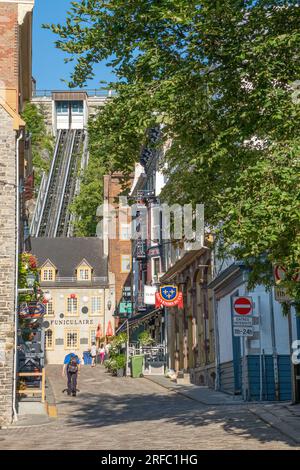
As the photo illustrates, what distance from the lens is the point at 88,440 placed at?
1606 centimetres

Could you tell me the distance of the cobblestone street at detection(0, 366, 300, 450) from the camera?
15.1m

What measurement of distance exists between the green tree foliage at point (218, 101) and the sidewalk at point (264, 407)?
3.06 meters

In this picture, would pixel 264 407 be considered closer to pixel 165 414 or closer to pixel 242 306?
pixel 165 414

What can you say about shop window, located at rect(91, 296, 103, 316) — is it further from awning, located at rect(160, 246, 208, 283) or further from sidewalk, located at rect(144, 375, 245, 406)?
sidewalk, located at rect(144, 375, 245, 406)

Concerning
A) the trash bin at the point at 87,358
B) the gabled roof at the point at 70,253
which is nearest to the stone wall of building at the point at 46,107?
the gabled roof at the point at 70,253

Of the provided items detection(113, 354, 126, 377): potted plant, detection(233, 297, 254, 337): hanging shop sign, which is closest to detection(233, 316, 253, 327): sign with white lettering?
detection(233, 297, 254, 337): hanging shop sign

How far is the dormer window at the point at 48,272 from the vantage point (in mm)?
71438

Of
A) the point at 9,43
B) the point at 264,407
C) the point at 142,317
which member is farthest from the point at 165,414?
the point at 142,317

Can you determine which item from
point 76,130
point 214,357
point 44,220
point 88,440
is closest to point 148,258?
point 214,357

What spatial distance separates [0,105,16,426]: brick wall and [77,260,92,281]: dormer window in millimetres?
49779

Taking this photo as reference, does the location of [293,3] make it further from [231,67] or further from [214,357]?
[214,357]

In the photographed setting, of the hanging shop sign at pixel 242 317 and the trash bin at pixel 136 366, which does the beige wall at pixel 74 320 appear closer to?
the trash bin at pixel 136 366

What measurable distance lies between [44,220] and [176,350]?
2373 inches

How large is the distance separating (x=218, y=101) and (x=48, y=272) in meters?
56.7
